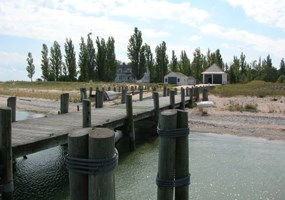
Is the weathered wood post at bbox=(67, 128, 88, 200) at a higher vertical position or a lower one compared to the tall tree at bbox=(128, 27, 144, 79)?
lower

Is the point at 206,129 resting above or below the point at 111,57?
below

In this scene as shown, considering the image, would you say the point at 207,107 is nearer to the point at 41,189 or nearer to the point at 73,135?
the point at 41,189

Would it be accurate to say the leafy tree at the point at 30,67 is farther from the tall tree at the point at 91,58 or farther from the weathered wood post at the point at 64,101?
the weathered wood post at the point at 64,101

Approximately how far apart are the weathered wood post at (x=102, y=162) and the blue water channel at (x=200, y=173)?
688cm

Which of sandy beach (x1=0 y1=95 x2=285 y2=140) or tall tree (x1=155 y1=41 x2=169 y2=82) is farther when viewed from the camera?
tall tree (x1=155 y1=41 x2=169 y2=82)

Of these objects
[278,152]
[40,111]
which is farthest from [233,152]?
[40,111]

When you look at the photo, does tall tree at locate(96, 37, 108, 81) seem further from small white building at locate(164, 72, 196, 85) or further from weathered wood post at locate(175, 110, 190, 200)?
weathered wood post at locate(175, 110, 190, 200)

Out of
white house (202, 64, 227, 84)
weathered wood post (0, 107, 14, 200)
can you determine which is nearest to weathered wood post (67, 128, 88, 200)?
weathered wood post (0, 107, 14, 200)

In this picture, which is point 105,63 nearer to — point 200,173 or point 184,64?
point 184,64

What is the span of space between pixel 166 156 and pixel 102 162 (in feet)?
7.10

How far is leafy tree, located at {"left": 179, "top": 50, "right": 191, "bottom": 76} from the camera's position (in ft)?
317

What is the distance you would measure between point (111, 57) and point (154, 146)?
69170 mm

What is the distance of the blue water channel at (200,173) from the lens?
1077cm

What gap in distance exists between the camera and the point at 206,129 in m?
22.7
